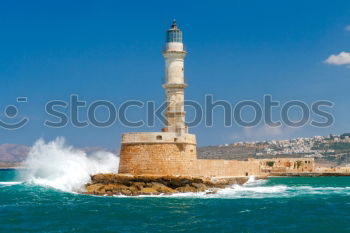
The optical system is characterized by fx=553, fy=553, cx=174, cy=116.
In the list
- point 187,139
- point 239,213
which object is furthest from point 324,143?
point 239,213

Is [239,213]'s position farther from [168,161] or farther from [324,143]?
[324,143]

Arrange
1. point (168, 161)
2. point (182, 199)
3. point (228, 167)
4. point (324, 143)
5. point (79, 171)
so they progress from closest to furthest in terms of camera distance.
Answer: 1. point (182, 199)
2. point (168, 161)
3. point (79, 171)
4. point (228, 167)
5. point (324, 143)

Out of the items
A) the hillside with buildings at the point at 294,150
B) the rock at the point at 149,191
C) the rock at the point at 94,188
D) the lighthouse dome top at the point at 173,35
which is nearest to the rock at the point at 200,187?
the rock at the point at 149,191

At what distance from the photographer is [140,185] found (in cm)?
2514

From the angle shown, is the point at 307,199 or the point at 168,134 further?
the point at 168,134

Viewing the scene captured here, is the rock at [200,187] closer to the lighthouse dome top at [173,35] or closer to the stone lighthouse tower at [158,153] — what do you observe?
the stone lighthouse tower at [158,153]

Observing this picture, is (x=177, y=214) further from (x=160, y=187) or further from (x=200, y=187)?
(x=200, y=187)

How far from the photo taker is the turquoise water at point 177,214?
1599 cm

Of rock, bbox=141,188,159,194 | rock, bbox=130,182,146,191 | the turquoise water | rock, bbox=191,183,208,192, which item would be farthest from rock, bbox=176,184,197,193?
rock, bbox=130,182,146,191

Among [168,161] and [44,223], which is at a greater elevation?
[168,161]

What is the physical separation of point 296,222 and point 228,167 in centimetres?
1925

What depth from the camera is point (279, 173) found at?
56.9 meters

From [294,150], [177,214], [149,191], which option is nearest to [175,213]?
[177,214]

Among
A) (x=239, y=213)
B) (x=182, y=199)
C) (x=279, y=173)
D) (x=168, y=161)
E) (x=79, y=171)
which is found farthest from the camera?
(x=279, y=173)
